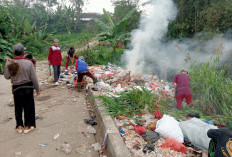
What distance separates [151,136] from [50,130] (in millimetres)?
1799

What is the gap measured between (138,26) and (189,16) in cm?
408

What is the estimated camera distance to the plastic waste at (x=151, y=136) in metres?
2.67

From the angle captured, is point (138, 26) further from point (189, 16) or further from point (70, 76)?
point (70, 76)

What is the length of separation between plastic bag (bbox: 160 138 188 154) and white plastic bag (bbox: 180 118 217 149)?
246 millimetres

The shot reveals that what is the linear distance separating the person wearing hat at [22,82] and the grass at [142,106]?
56.4 inches

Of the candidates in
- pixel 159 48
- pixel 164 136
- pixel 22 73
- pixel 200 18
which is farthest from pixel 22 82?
pixel 159 48

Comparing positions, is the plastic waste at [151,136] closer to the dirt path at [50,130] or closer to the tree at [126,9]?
the dirt path at [50,130]

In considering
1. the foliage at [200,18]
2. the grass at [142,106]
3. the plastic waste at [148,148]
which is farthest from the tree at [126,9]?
the plastic waste at [148,148]

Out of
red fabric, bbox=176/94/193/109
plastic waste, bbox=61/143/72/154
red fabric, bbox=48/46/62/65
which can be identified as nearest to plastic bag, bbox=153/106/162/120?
red fabric, bbox=176/94/193/109

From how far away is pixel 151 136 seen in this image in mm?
2730

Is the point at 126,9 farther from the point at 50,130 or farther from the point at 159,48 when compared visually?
the point at 50,130

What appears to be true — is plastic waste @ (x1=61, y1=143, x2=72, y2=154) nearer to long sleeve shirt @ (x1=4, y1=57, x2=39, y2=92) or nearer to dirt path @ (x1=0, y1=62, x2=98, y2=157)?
dirt path @ (x1=0, y1=62, x2=98, y2=157)

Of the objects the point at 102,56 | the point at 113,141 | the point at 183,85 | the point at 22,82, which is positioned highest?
the point at 102,56

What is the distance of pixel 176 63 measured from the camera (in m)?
7.77
